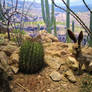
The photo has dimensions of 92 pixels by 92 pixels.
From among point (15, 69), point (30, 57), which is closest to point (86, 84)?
point (30, 57)

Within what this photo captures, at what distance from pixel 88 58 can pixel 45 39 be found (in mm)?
2016

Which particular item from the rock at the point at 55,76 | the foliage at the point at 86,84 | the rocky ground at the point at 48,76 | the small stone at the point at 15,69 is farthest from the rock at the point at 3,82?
the foliage at the point at 86,84

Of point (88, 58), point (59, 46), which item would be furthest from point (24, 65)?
point (59, 46)

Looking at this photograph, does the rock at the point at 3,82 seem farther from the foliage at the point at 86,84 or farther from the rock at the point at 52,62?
the foliage at the point at 86,84

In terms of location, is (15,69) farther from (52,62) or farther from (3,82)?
(52,62)

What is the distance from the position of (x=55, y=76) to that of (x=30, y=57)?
1.74ft

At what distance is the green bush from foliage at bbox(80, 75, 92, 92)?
2.67 ft

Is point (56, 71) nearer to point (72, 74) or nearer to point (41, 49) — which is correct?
point (72, 74)

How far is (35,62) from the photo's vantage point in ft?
9.59

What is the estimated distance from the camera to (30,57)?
2.87m

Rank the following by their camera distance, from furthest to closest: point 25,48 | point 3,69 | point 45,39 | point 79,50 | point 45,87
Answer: point 45,39 → point 79,50 → point 25,48 → point 45,87 → point 3,69

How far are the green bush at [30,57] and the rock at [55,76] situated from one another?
11.3 inches

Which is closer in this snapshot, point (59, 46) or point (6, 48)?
point (6, 48)

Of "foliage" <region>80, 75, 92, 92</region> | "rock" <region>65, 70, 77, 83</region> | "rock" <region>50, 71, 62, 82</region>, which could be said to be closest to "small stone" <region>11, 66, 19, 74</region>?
"rock" <region>50, 71, 62, 82</region>
